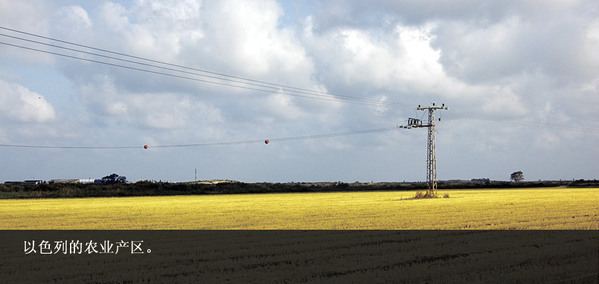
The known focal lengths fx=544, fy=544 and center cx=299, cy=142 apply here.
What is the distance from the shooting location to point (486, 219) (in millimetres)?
31484

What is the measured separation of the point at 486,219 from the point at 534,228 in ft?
19.4
